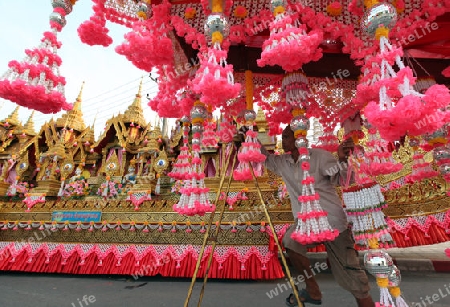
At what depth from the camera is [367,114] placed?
3.81 feet

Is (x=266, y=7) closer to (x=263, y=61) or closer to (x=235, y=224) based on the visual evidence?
(x=263, y=61)

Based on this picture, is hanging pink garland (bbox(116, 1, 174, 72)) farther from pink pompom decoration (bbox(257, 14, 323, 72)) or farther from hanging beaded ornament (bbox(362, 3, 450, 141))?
hanging beaded ornament (bbox(362, 3, 450, 141))

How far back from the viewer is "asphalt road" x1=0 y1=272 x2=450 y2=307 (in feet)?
8.08

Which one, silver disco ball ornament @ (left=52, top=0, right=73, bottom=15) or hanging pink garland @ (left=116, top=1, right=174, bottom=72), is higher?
silver disco ball ornament @ (left=52, top=0, right=73, bottom=15)

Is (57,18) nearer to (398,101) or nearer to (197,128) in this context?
(197,128)

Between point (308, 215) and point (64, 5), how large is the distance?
8.58 ft

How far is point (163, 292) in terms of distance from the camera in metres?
2.91

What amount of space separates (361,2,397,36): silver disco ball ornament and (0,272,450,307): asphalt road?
7.91ft

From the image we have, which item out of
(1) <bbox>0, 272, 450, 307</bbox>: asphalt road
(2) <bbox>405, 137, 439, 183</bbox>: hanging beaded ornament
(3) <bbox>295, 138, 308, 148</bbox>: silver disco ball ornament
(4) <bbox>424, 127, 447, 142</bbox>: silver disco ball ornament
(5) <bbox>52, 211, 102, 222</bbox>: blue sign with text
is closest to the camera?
(3) <bbox>295, 138, 308, 148</bbox>: silver disco ball ornament

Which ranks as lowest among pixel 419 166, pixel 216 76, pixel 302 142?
pixel 302 142

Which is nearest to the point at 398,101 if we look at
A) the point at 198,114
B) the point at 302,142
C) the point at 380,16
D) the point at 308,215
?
the point at 380,16

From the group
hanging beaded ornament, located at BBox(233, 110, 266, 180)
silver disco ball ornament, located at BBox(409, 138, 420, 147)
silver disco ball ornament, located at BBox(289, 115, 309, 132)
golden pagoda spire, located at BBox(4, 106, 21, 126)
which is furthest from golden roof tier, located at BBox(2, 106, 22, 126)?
silver disco ball ornament, located at BBox(409, 138, 420, 147)

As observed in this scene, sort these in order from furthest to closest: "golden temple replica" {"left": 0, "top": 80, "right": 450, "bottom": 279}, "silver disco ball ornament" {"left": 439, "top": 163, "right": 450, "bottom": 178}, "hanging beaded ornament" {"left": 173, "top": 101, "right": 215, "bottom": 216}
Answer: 1. "golden temple replica" {"left": 0, "top": 80, "right": 450, "bottom": 279}
2. "silver disco ball ornament" {"left": 439, "top": 163, "right": 450, "bottom": 178}
3. "hanging beaded ornament" {"left": 173, "top": 101, "right": 215, "bottom": 216}

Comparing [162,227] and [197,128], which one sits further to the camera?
[162,227]
